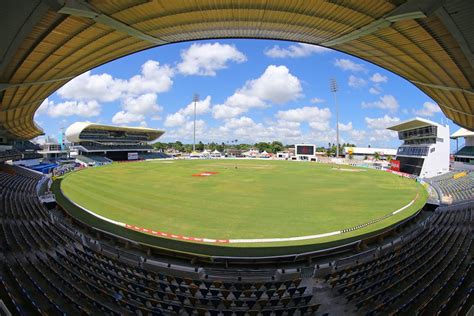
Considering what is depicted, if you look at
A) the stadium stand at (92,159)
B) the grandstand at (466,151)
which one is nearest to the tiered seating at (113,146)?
the stadium stand at (92,159)

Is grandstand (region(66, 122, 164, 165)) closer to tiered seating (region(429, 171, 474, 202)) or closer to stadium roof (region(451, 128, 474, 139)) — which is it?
tiered seating (region(429, 171, 474, 202))

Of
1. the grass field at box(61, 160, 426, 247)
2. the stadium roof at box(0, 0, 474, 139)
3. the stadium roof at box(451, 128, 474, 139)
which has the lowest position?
the grass field at box(61, 160, 426, 247)

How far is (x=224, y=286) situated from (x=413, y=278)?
6311mm

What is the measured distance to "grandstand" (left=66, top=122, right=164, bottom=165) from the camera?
2832 inches

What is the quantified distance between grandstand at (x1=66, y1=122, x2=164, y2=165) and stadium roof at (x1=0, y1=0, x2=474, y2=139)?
60.3m

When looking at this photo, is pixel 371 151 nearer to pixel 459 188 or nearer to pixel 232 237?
pixel 459 188

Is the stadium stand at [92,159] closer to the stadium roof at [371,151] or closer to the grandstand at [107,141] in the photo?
the grandstand at [107,141]

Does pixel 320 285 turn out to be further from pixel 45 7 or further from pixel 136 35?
pixel 136 35

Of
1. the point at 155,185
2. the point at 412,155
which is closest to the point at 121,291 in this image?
the point at 155,185

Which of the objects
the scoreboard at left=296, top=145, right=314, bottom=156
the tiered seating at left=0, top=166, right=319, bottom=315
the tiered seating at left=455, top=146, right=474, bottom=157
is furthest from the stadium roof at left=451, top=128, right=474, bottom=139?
the tiered seating at left=0, top=166, right=319, bottom=315

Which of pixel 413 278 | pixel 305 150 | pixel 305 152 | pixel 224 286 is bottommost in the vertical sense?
pixel 224 286

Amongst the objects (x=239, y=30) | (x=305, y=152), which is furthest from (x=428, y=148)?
(x=305, y=152)

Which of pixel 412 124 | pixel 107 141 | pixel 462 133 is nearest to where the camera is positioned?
pixel 412 124

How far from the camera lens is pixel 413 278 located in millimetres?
8461
